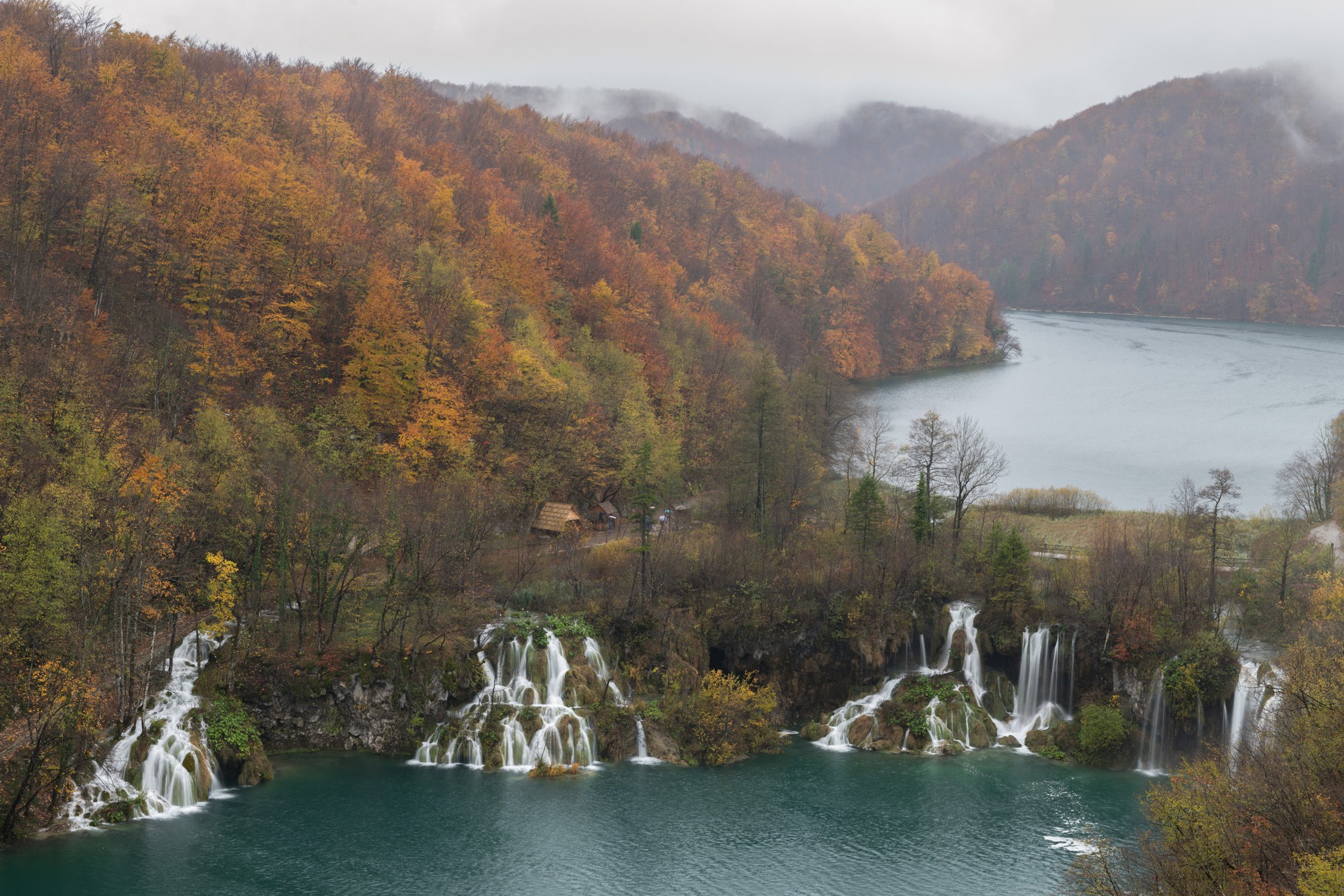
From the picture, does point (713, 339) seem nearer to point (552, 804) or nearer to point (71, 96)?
point (71, 96)

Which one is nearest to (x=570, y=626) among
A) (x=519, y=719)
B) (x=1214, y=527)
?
(x=519, y=719)

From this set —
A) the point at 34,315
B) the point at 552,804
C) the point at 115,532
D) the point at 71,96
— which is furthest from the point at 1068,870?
the point at 71,96

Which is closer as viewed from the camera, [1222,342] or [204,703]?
[204,703]

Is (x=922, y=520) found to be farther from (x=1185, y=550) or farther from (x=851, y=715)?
(x=1185, y=550)

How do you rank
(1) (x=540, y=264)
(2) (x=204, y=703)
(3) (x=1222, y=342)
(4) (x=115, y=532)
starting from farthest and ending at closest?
(3) (x=1222, y=342)
(1) (x=540, y=264)
(2) (x=204, y=703)
(4) (x=115, y=532)

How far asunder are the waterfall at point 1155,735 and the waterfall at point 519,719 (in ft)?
72.8

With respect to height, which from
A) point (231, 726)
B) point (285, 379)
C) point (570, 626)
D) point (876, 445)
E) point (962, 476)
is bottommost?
point (231, 726)

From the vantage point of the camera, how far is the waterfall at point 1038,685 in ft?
166

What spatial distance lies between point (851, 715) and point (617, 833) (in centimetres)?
1563

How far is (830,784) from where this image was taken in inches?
1768

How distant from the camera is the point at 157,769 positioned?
1572 inches

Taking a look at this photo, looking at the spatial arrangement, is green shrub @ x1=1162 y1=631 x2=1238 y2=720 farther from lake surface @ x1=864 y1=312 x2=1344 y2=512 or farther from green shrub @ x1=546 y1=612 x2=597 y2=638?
lake surface @ x1=864 y1=312 x2=1344 y2=512

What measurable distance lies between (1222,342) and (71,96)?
172543 mm

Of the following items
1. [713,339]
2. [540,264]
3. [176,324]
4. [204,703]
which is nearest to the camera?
[204,703]
